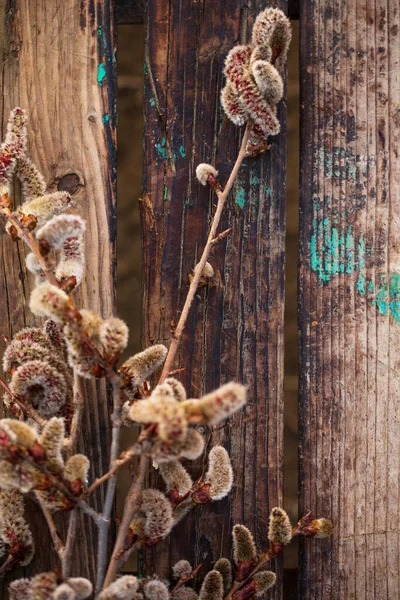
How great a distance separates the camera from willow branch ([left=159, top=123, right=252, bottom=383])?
134cm

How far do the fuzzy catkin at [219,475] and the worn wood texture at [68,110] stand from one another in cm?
43

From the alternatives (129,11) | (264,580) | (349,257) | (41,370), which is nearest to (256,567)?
(264,580)

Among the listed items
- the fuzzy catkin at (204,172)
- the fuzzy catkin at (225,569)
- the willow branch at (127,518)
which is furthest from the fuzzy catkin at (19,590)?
the fuzzy catkin at (204,172)

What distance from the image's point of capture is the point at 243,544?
4.46ft

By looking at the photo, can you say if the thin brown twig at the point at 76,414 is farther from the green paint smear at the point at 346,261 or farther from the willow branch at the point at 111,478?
the green paint smear at the point at 346,261

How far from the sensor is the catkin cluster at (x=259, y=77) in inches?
53.0

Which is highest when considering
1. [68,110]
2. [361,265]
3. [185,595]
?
[68,110]

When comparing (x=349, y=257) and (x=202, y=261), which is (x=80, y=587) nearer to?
(x=202, y=261)

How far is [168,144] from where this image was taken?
4.89 ft

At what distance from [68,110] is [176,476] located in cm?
87

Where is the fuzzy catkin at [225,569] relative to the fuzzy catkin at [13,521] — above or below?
below

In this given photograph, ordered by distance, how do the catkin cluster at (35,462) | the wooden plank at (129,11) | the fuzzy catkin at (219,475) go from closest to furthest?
the catkin cluster at (35,462) < the fuzzy catkin at (219,475) < the wooden plank at (129,11)

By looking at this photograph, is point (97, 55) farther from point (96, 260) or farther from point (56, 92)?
point (96, 260)

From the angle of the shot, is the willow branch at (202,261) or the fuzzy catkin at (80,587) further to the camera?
the willow branch at (202,261)
